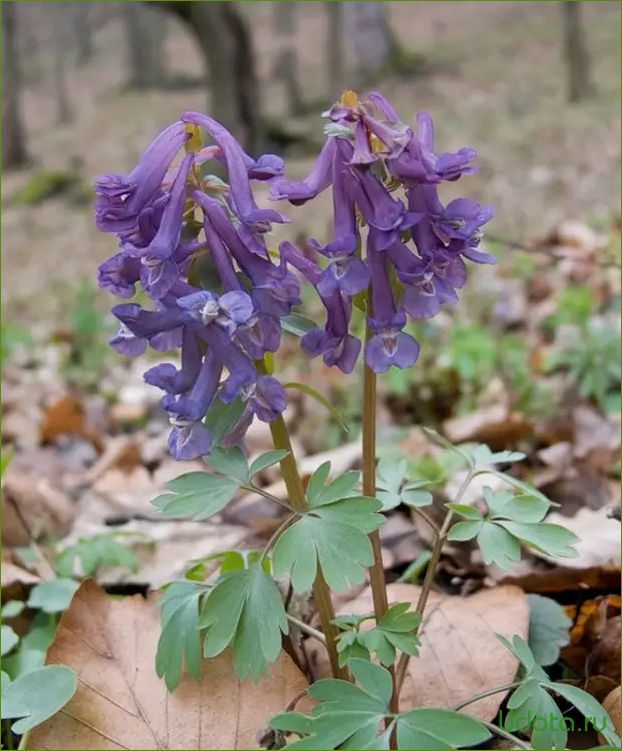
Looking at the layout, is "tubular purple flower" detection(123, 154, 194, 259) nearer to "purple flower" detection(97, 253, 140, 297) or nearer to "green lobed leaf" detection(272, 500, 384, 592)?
"purple flower" detection(97, 253, 140, 297)

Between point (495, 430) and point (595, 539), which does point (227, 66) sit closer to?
point (495, 430)

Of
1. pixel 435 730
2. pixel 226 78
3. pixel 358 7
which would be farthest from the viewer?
pixel 358 7

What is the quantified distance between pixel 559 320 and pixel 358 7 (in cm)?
1815

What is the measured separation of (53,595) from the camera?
2.18 metres

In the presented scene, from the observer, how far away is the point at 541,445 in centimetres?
346

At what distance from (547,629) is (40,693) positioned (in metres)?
1.08

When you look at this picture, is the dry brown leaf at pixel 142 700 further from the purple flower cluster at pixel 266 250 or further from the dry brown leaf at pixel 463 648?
the purple flower cluster at pixel 266 250

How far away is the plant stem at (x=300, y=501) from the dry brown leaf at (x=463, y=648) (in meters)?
0.25

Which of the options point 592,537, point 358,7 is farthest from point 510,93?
point 592,537

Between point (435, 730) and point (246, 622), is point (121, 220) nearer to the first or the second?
point (246, 622)

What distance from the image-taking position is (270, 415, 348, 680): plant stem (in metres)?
1.51

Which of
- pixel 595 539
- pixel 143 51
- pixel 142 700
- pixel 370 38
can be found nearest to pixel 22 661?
pixel 142 700

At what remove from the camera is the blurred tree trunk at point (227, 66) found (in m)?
8.12

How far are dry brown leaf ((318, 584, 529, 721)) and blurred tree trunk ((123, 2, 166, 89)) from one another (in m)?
27.5
